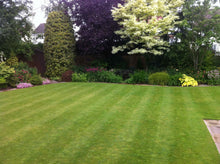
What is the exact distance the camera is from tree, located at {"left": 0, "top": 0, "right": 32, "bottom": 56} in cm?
1145

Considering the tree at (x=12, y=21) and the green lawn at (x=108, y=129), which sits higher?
the tree at (x=12, y=21)

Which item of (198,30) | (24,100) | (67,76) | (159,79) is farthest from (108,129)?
(198,30)

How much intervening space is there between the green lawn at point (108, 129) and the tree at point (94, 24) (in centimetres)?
621

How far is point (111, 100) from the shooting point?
301 inches

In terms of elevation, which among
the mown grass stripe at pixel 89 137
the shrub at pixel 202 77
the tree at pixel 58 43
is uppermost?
the tree at pixel 58 43

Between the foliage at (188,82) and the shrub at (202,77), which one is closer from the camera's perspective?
the foliage at (188,82)

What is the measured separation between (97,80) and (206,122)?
27.6 ft

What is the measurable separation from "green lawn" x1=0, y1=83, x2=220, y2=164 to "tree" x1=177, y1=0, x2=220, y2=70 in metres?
5.55

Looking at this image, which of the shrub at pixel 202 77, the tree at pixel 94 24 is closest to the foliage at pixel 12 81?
the tree at pixel 94 24

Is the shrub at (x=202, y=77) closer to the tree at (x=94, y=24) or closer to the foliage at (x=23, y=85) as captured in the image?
the tree at (x=94, y=24)

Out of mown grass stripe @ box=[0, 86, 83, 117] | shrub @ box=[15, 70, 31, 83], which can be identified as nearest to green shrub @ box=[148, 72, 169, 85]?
mown grass stripe @ box=[0, 86, 83, 117]

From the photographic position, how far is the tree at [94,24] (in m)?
13.3

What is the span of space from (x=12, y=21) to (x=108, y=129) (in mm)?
10323

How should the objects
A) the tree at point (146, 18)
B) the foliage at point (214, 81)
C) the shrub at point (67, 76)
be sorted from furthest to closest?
the shrub at point (67, 76) → the tree at point (146, 18) → the foliage at point (214, 81)
